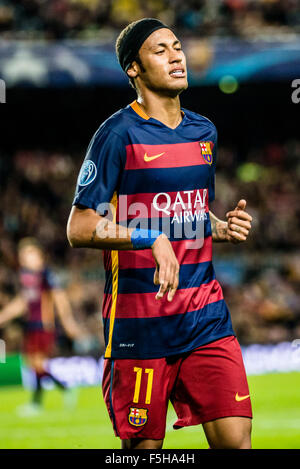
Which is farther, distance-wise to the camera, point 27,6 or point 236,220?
point 27,6

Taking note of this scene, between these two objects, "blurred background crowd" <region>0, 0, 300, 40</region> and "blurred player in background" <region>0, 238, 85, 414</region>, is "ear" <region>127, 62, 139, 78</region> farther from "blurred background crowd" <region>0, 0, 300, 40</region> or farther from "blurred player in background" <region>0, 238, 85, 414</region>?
"blurred background crowd" <region>0, 0, 300, 40</region>

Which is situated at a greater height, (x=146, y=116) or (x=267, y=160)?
(x=267, y=160)

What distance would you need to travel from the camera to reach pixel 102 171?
362 centimetres

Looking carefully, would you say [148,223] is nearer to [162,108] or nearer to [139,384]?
[162,108]

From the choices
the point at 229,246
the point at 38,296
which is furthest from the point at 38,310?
the point at 229,246

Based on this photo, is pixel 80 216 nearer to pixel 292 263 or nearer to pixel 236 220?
pixel 236 220

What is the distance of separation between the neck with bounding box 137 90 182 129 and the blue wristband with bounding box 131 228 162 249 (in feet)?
2.13

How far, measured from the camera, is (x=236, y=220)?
3.82 metres

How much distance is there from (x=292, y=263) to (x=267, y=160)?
3562 mm

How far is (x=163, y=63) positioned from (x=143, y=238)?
36.0 inches

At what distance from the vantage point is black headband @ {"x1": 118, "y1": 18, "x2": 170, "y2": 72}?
381cm

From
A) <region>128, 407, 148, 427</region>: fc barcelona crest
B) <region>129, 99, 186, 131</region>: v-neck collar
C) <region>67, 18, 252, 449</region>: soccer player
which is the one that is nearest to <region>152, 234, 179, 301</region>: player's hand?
<region>67, 18, 252, 449</region>: soccer player

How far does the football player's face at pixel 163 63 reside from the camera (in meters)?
3.77

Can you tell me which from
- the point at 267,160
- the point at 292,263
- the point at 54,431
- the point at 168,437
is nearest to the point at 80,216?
the point at 168,437
